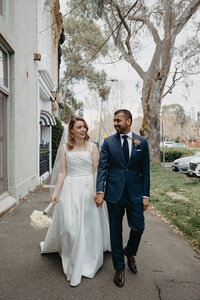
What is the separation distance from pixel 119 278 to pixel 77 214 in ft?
3.01

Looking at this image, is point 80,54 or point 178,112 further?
point 178,112

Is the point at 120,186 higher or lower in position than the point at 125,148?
lower

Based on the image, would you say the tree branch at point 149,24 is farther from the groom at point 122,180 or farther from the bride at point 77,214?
the groom at point 122,180

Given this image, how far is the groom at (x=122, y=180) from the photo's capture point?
3.04 m

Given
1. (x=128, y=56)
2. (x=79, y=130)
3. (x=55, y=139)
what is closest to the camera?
(x=79, y=130)

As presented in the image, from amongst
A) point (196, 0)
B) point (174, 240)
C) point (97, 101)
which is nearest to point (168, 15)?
point (196, 0)

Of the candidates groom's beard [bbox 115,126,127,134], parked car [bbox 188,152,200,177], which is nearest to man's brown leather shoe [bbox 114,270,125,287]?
groom's beard [bbox 115,126,127,134]

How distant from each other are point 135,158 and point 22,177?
531 centimetres

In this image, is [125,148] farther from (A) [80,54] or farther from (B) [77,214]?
(A) [80,54]

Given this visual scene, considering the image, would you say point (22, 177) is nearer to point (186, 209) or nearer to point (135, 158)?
point (186, 209)

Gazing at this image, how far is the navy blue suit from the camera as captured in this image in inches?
119

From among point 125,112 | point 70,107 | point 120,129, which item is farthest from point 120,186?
point 70,107

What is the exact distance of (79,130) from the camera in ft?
11.5

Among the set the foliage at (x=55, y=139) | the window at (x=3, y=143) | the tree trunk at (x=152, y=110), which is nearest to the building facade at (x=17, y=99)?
the window at (x=3, y=143)
